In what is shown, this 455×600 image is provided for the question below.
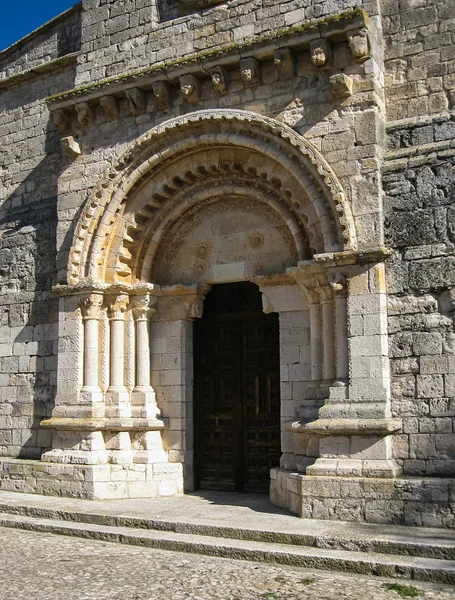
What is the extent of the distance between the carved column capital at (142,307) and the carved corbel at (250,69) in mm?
3004

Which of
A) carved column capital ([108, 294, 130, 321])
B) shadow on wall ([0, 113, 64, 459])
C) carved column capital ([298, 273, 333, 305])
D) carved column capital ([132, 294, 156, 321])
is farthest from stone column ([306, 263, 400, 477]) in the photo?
shadow on wall ([0, 113, 64, 459])

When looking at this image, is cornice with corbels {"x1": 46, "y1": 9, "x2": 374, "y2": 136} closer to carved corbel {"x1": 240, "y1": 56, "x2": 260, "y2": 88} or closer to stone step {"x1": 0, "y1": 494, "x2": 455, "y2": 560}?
carved corbel {"x1": 240, "y1": 56, "x2": 260, "y2": 88}

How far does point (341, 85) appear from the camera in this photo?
305 inches

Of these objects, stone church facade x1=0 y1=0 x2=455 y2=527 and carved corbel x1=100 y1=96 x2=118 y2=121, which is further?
carved corbel x1=100 y1=96 x2=118 y2=121

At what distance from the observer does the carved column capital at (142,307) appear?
9.36m

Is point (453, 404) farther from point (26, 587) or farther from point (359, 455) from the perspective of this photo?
point (26, 587)

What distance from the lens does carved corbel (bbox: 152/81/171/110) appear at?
8945 millimetres

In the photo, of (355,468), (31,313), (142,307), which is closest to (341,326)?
(355,468)

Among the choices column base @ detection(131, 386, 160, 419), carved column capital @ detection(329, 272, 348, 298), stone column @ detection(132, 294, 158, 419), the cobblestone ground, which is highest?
carved column capital @ detection(329, 272, 348, 298)

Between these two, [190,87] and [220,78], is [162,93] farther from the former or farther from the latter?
[220,78]

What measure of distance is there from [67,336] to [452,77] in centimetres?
563

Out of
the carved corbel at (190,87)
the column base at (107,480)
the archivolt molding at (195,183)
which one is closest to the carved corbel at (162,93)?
the carved corbel at (190,87)

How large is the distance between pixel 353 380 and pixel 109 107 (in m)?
4.85

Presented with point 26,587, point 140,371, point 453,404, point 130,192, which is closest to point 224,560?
point 26,587
